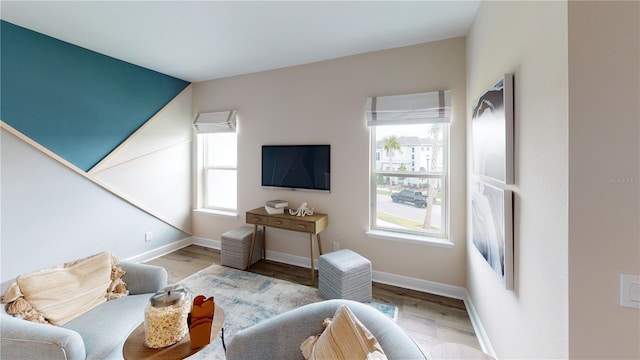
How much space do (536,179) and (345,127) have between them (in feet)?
6.79

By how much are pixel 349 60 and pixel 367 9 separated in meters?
0.90

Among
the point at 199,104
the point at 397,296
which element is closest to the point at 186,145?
the point at 199,104

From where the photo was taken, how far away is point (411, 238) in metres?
2.71

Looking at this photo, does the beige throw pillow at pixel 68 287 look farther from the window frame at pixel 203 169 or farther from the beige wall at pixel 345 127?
the window frame at pixel 203 169

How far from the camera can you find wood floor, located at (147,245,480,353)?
203 centimetres

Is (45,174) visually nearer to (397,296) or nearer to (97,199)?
(97,199)

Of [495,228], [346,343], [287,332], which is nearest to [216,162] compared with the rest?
[287,332]

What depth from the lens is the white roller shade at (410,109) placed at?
8.17ft

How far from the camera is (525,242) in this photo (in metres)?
1.21

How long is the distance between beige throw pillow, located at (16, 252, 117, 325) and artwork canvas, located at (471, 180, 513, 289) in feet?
8.55

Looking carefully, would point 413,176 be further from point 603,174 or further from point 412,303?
point 603,174

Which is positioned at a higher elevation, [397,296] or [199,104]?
[199,104]

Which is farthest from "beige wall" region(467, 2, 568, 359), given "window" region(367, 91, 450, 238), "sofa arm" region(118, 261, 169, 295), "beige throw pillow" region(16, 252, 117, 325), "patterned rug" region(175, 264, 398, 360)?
"beige throw pillow" region(16, 252, 117, 325)

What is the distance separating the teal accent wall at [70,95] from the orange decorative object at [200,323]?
8.79 feet
